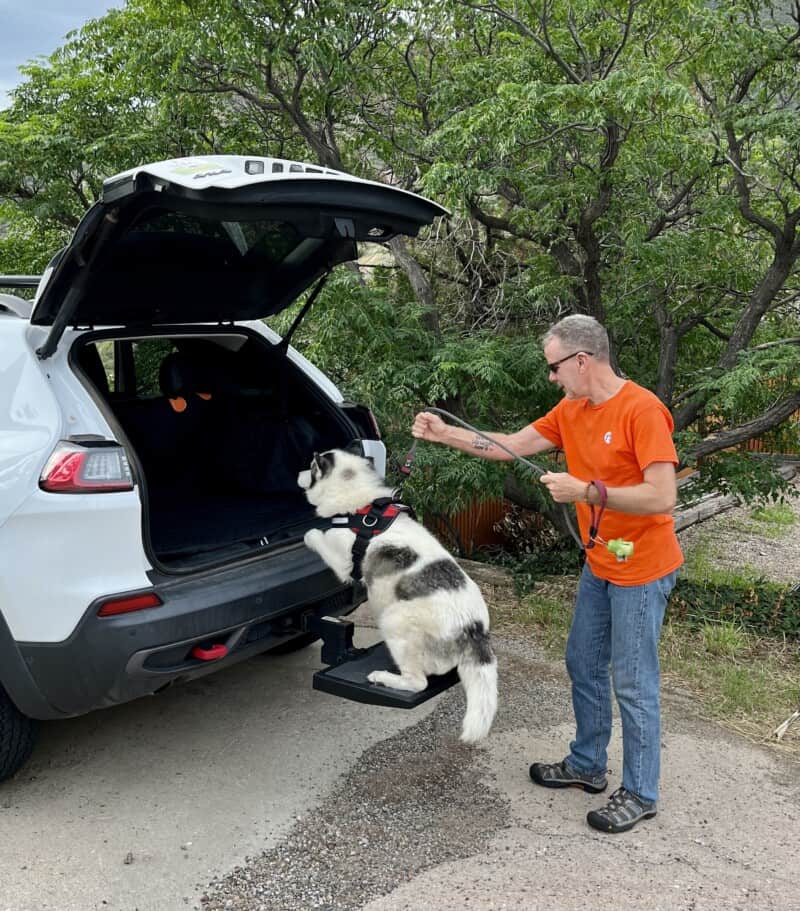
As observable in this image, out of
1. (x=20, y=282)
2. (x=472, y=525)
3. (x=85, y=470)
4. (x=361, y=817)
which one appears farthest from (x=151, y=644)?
(x=472, y=525)

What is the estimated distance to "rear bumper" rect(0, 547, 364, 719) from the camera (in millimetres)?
2893

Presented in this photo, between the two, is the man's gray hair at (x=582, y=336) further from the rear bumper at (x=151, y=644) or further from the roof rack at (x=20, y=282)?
the roof rack at (x=20, y=282)

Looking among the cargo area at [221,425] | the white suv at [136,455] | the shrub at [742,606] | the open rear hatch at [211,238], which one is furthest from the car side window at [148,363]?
the shrub at [742,606]

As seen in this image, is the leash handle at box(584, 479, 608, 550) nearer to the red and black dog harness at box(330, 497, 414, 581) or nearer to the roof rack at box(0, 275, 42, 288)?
the red and black dog harness at box(330, 497, 414, 581)

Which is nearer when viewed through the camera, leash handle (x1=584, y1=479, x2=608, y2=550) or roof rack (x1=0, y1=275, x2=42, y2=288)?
leash handle (x1=584, y1=479, x2=608, y2=550)

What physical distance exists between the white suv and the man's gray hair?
2.94 feet

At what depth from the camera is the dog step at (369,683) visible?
3.13 meters

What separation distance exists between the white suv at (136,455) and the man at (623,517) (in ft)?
3.52

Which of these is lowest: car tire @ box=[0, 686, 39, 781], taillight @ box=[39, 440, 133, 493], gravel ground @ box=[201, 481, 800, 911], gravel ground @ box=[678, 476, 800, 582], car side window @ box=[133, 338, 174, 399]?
gravel ground @ box=[678, 476, 800, 582]

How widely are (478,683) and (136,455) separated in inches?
64.7

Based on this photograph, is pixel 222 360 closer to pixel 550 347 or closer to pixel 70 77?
pixel 550 347

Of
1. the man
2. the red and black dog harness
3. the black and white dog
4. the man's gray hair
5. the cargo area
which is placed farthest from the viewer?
the cargo area

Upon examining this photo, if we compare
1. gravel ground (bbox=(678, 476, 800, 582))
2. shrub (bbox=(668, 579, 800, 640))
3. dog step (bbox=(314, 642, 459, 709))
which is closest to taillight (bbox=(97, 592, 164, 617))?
dog step (bbox=(314, 642, 459, 709))

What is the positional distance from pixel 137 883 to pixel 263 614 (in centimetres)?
102
